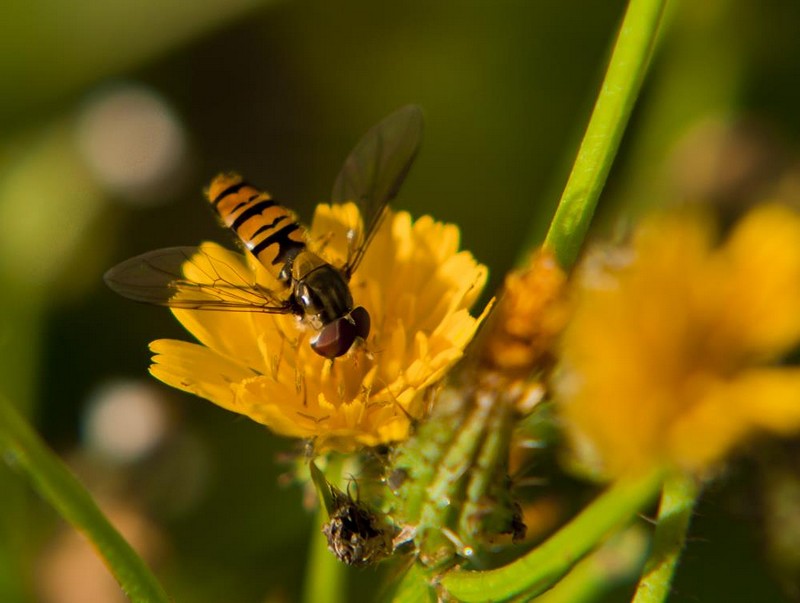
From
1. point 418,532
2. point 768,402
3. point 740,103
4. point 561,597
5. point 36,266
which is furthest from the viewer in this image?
point 740,103

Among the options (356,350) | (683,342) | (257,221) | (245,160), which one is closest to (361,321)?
(356,350)

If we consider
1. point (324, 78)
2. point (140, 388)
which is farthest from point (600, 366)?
point (324, 78)

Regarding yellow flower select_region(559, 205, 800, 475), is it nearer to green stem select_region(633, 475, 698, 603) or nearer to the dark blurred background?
green stem select_region(633, 475, 698, 603)

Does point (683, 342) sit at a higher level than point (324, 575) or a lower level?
higher

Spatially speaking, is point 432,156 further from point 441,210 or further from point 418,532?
point 418,532

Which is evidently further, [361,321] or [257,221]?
[257,221]

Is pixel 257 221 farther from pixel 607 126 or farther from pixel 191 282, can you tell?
pixel 607 126

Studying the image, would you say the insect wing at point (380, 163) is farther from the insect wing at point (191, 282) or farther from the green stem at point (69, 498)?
the green stem at point (69, 498)
